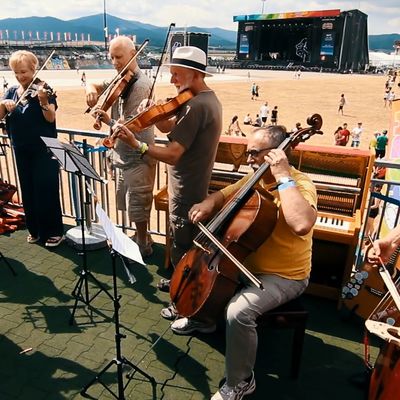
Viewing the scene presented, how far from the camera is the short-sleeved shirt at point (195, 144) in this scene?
302cm

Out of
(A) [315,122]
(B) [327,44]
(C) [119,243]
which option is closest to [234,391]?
(C) [119,243]

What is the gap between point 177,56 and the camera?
304cm

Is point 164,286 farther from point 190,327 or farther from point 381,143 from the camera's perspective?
point 381,143

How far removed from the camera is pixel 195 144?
3.16 meters

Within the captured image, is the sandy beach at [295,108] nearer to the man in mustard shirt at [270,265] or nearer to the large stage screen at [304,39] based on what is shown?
the man in mustard shirt at [270,265]

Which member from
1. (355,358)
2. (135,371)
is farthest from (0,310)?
(355,358)

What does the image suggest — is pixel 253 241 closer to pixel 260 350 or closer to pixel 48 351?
Answer: pixel 260 350

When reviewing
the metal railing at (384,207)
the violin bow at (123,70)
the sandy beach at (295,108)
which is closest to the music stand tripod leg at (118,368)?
the violin bow at (123,70)

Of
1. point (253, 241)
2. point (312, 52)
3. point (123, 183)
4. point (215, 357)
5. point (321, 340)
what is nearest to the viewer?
point (253, 241)

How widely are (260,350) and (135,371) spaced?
102cm

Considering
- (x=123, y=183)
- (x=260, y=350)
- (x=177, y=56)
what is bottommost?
(x=260, y=350)

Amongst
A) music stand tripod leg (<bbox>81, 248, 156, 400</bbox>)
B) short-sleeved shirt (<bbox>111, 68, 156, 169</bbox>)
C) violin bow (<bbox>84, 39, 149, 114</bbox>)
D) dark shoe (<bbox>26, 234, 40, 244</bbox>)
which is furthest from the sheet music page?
dark shoe (<bbox>26, 234, 40, 244</bbox>)

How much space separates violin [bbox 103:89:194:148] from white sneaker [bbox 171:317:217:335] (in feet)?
5.35

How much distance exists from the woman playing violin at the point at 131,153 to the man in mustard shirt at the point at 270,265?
5.30 feet
